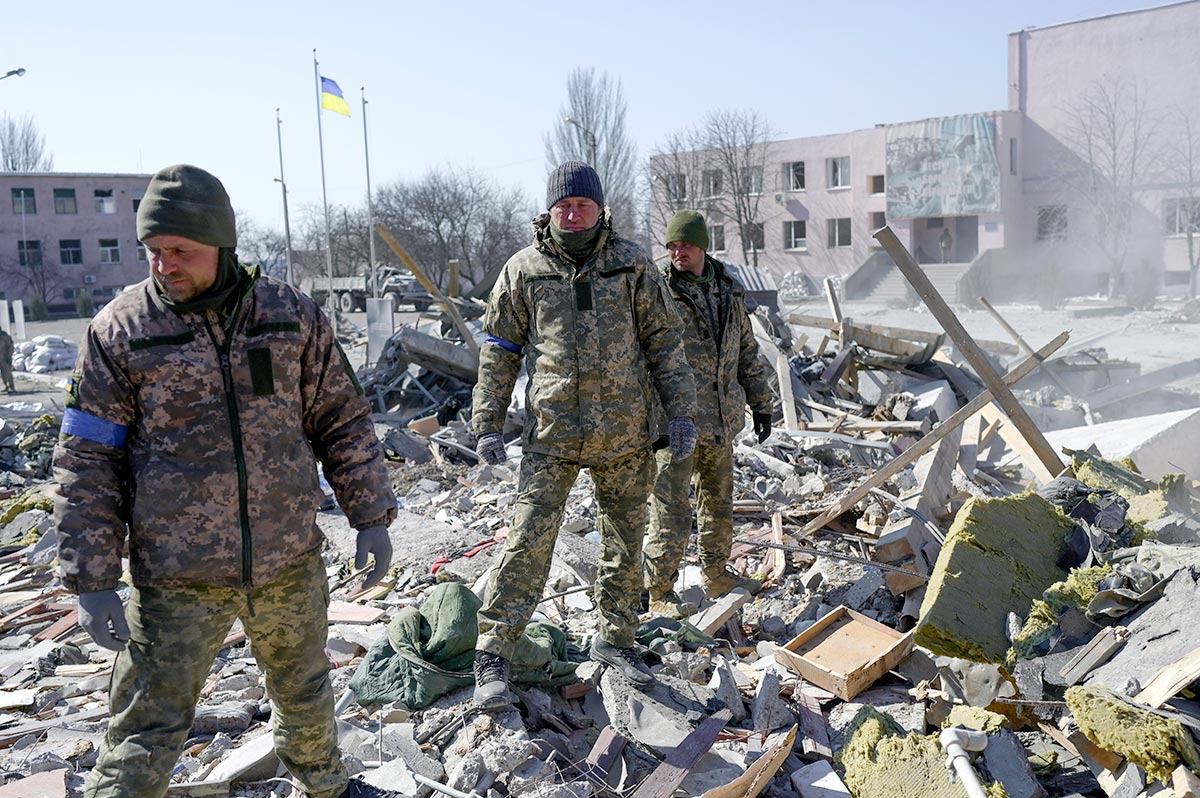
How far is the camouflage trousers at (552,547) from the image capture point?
13.0 feet

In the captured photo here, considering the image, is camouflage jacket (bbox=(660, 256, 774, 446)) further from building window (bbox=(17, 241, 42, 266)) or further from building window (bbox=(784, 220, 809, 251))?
building window (bbox=(17, 241, 42, 266))

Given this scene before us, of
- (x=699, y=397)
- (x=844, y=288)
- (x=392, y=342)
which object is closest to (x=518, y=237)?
(x=844, y=288)

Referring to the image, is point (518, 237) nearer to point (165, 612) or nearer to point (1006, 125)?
point (1006, 125)

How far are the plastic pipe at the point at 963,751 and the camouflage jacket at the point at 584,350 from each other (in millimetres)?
1614

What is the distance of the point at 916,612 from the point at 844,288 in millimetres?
36539

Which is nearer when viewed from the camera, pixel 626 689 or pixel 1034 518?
pixel 626 689

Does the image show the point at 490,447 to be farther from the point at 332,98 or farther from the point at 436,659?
the point at 332,98

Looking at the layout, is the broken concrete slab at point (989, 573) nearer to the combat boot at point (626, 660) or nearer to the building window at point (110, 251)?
the combat boot at point (626, 660)

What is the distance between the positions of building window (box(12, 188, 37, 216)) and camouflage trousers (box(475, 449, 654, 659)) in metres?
54.5

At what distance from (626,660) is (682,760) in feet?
2.39

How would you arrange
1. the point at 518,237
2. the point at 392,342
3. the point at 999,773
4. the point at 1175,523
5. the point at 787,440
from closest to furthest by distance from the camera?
1. the point at 999,773
2. the point at 1175,523
3. the point at 787,440
4. the point at 392,342
5. the point at 518,237

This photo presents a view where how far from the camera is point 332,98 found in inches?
876

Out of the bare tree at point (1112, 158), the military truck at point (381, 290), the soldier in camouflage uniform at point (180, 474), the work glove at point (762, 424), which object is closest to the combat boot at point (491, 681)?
the soldier in camouflage uniform at point (180, 474)

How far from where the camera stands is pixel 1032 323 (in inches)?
1078
